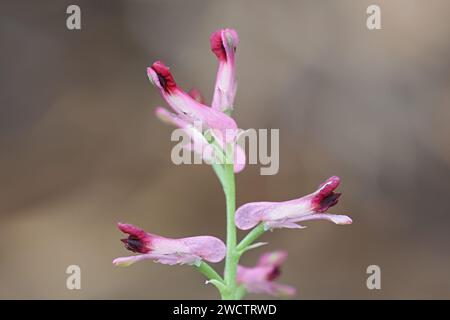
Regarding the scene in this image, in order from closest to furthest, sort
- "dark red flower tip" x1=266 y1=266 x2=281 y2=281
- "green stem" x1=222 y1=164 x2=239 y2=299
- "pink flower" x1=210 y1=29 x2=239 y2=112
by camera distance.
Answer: "green stem" x1=222 y1=164 x2=239 y2=299, "pink flower" x1=210 y1=29 x2=239 y2=112, "dark red flower tip" x1=266 y1=266 x2=281 y2=281

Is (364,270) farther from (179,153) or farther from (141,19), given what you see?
(179,153)

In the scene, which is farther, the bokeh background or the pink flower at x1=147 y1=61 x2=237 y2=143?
the bokeh background

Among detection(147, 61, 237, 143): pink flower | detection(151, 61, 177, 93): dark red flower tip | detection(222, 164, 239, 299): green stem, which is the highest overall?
detection(151, 61, 177, 93): dark red flower tip

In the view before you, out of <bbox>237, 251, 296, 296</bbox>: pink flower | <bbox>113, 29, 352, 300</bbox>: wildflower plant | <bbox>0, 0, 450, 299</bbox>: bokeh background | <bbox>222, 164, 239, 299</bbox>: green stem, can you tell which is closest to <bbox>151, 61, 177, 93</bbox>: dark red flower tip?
<bbox>113, 29, 352, 300</bbox>: wildflower plant

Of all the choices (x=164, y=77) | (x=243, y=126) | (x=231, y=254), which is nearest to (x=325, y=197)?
(x=231, y=254)

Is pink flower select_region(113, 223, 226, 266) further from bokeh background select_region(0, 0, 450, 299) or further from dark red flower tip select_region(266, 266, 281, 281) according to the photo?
bokeh background select_region(0, 0, 450, 299)

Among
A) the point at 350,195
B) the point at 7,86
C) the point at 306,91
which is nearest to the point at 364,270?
the point at 350,195

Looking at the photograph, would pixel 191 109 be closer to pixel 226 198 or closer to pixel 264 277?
pixel 226 198
